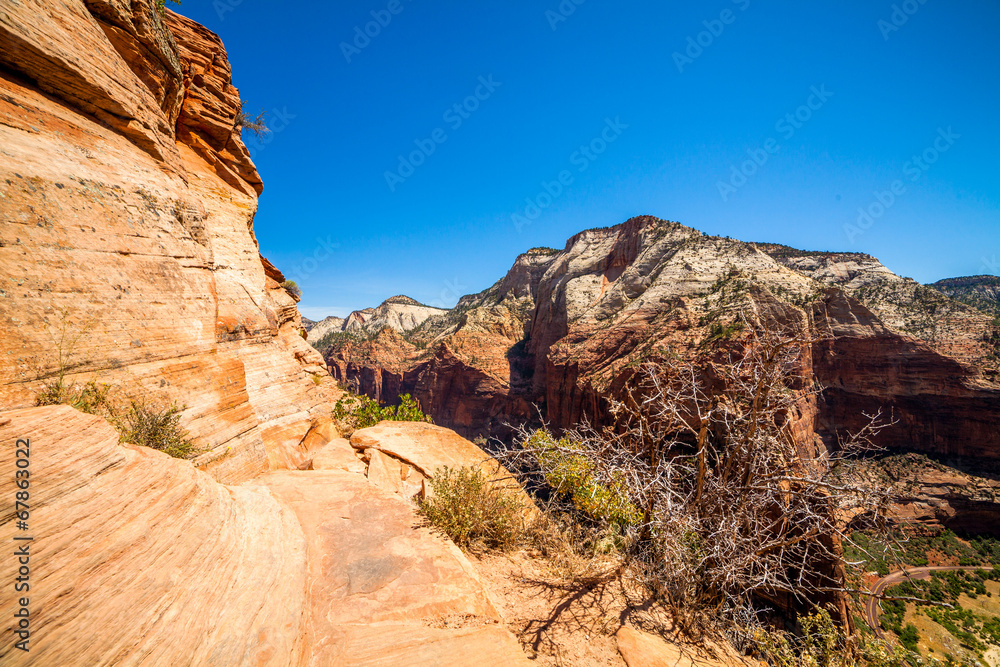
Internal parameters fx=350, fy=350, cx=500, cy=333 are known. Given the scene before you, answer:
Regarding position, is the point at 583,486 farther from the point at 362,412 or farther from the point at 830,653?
the point at 362,412

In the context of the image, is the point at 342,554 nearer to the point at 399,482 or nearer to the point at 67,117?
the point at 399,482

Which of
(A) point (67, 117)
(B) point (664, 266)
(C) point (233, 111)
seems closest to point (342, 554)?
(A) point (67, 117)

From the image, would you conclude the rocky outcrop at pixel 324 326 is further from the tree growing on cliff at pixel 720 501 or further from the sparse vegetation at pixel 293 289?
the tree growing on cliff at pixel 720 501

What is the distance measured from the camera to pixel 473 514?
5258 millimetres

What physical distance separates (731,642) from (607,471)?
2414mm

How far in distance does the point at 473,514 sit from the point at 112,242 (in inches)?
268

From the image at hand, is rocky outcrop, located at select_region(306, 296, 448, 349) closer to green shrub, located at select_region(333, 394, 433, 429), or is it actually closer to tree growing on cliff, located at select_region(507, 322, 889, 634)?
green shrub, located at select_region(333, 394, 433, 429)

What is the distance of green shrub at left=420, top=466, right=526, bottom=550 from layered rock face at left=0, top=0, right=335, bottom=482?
3.47m

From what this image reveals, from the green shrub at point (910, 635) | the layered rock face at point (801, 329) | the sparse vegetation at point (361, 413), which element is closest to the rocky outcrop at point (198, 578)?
the sparse vegetation at point (361, 413)

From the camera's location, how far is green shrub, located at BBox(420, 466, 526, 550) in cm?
499

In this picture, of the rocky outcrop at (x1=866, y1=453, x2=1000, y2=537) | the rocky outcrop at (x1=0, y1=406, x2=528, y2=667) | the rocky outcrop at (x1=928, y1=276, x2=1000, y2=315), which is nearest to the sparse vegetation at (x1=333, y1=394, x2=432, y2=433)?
the rocky outcrop at (x1=0, y1=406, x2=528, y2=667)

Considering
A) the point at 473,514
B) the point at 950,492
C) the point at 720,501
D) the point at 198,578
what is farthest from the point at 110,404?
the point at 950,492

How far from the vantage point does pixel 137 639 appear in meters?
2.36

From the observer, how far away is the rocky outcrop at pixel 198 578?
7.71 ft
